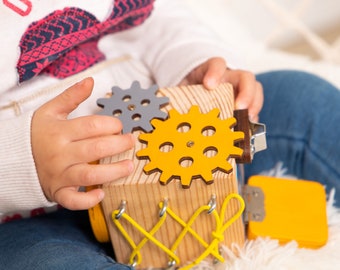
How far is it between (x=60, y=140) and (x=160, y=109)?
0.34 ft

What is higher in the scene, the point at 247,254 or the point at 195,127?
Answer: the point at 195,127

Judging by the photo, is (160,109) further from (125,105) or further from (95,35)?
(95,35)

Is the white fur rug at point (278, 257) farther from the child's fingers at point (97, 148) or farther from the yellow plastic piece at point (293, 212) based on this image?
the child's fingers at point (97, 148)

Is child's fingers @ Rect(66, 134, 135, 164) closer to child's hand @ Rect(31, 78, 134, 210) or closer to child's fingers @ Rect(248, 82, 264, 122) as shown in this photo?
child's hand @ Rect(31, 78, 134, 210)

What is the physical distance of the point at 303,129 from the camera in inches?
23.6

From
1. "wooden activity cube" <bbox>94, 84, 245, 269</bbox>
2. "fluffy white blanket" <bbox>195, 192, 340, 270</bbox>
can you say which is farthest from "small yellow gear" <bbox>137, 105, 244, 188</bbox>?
"fluffy white blanket" <bbox>195, 192, 340, 270</bbox>

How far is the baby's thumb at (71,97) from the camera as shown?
0.44 metres

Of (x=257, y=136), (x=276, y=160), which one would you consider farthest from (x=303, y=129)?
(x=257, y=136)

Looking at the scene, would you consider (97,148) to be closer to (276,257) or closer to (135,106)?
(135,106)

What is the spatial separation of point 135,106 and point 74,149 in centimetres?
8

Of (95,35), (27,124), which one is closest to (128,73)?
(95,35)

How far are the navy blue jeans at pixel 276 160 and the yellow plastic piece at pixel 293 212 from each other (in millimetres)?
53

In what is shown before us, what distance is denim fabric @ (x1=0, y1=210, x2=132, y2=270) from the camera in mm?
454

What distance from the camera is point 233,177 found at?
413 mm
